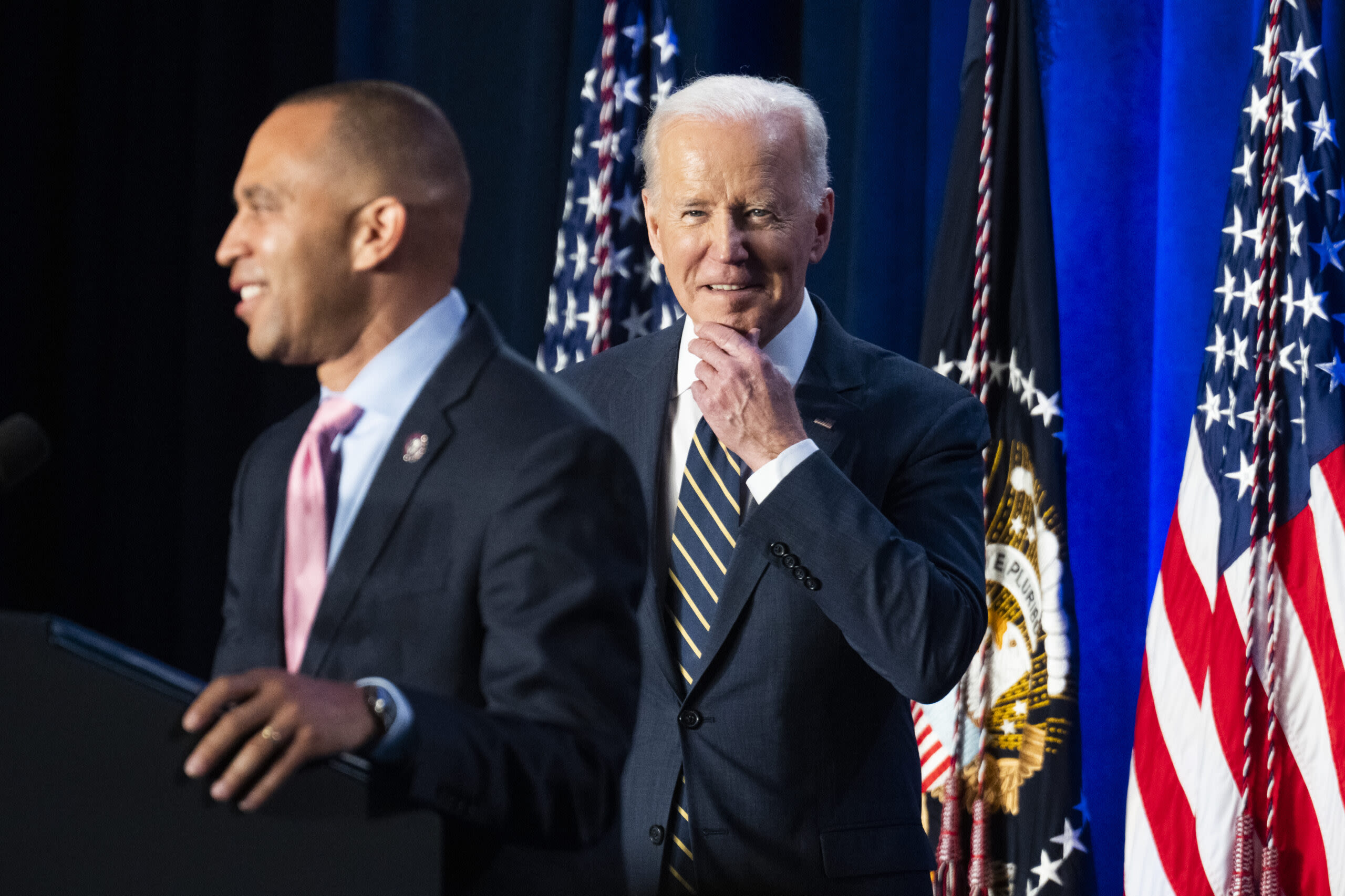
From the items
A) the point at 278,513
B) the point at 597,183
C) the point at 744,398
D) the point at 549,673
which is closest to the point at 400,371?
the point at 278,513

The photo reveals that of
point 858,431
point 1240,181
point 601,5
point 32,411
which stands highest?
point 601,5

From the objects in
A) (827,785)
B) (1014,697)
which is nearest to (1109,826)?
(1014,697)

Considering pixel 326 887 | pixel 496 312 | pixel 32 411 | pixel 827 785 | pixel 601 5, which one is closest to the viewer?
pixel 326 887

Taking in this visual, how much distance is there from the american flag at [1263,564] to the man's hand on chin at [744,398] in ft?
4.71

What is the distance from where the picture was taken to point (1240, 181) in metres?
2.63

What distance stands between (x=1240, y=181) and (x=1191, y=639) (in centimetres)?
93

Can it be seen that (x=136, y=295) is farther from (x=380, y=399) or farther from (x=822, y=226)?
(x=822, y=226)

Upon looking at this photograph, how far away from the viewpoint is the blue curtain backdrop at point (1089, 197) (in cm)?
299

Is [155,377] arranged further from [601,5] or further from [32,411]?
[601,5]

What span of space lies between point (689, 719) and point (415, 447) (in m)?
0.65

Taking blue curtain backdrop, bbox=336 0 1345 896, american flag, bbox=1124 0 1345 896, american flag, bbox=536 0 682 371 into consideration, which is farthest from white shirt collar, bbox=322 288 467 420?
american flag, bbox=1124 0 1345 896

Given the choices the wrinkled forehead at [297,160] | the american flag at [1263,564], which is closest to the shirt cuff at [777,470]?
the wrinkled forehead at [297,160]

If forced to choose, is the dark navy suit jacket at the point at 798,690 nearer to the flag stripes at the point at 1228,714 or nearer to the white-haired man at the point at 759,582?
the white-haired man at the point at 759,582

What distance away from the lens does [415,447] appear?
0.91 meters
